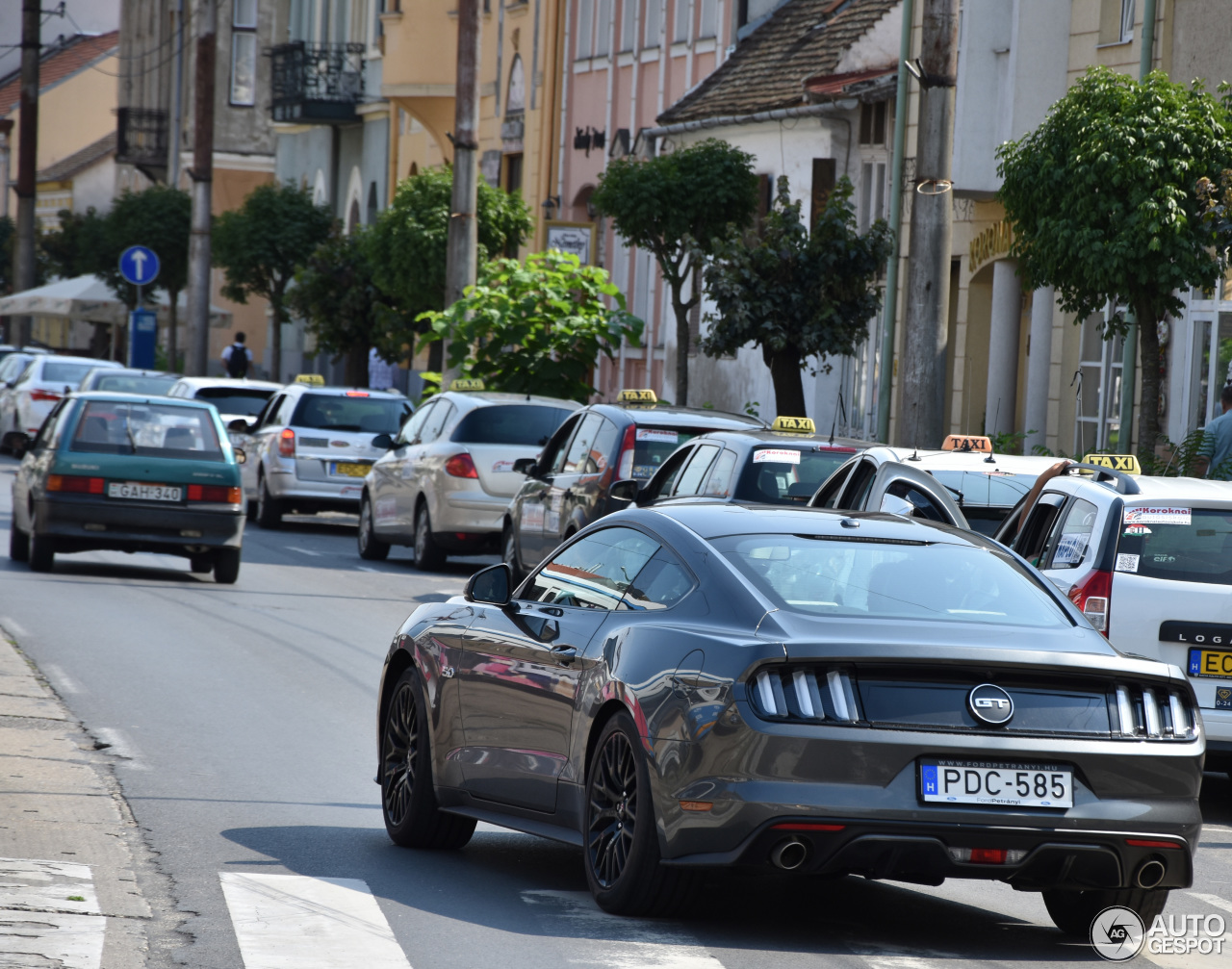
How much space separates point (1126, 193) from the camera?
714 inches

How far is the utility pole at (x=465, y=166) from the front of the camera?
30188mm

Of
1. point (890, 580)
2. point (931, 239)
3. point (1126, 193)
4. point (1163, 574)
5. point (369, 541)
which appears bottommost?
point (369, 541)

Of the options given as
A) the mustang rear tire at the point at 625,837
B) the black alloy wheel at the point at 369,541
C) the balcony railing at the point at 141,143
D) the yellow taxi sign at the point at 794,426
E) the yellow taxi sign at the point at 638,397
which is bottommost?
the black alloy wheel at the point at 369,541

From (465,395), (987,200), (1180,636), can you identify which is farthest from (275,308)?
(1180,636)

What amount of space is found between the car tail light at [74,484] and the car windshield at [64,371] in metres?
18.0

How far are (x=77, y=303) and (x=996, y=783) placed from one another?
52867 millimetres

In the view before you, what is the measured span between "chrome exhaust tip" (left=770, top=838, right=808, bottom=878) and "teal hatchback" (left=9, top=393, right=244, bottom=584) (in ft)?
43.4

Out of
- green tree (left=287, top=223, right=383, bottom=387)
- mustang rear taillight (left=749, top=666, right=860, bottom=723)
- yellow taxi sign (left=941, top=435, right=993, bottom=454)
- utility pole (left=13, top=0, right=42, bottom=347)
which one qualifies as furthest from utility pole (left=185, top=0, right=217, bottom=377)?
mustang rear taillight (left=749, top=666, right=860, bottom=723)

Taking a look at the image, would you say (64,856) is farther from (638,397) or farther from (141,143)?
(141,143)

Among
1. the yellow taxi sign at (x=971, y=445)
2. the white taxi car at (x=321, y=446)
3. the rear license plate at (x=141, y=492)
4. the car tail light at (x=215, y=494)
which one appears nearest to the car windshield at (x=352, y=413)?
the white taxi car at (x=321, y=446)

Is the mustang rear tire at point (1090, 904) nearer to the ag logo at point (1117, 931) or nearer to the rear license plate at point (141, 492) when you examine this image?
the ag logo at point (1117, 931)

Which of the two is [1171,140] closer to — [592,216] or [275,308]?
[592,216]

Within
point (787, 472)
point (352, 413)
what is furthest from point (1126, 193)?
point (352, 413)

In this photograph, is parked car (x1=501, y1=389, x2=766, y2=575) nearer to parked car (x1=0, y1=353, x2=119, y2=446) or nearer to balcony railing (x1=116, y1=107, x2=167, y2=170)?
parked car (x1=0, y1=353, x2=119, y2=446)
